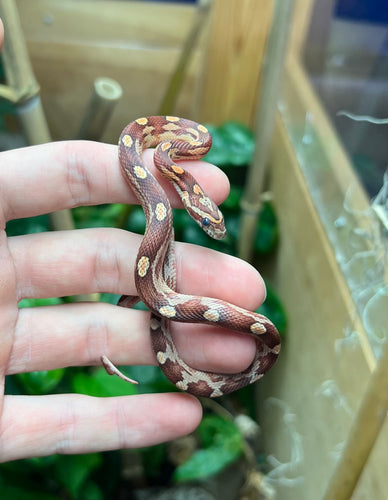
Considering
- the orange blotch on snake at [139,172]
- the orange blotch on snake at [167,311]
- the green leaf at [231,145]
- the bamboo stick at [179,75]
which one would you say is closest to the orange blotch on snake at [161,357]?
the orange blotch on snake at [167,311]

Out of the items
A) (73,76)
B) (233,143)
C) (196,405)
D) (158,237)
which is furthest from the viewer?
(233,143)

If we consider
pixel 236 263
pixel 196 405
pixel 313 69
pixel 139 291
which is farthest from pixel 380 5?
pixel 196 405

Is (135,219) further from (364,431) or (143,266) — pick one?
(364,431)

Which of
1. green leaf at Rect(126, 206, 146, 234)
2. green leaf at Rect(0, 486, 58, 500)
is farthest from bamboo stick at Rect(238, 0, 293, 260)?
green leaf at Rect(0, 486, 58, 500)

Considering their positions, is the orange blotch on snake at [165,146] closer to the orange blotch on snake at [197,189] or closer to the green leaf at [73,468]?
the orange blotch on snake at [197,189]

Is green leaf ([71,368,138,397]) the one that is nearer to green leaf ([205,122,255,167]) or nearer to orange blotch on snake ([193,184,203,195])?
orange blotch on snake ([193,184,203,195])

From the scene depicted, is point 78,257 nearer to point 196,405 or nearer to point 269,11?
point 196,405
